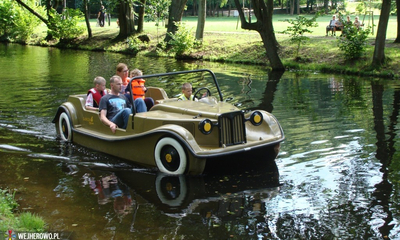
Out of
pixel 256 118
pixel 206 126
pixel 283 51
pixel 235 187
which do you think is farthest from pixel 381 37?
pixel 235 187

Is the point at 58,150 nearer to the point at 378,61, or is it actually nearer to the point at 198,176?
the point at 198,176

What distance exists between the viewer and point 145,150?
777 cm

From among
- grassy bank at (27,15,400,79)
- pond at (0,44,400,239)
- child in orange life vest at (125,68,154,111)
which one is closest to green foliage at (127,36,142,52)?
grassy bank at (27,15,400,79)

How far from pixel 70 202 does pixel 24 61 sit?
2131 centimetres

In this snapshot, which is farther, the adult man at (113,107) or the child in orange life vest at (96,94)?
the child in orange life vest at (96,94)

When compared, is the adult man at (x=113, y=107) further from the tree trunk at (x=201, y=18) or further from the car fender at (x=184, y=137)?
the tree trunk at (x=201, y=18)

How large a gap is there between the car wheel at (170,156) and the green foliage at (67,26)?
102 ft

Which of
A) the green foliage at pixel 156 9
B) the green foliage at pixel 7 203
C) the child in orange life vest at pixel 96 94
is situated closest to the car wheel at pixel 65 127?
the child in orange life vest at pixel 96 94

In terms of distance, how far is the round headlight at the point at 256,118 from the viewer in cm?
785

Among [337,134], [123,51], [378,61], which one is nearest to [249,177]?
[337,134]

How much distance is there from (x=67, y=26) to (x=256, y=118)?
31.9 meters

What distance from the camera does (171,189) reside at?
690 cm

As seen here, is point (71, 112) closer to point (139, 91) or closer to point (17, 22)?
point (139, 91)

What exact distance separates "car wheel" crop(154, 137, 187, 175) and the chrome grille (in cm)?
63
